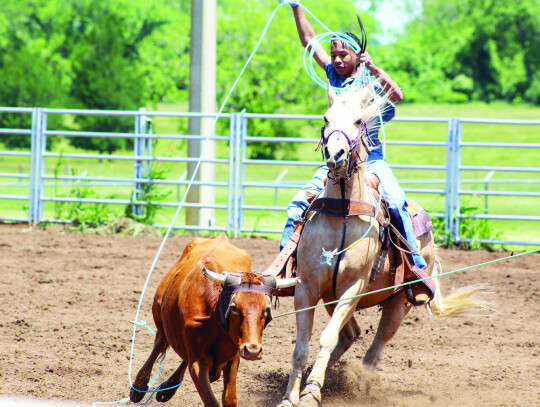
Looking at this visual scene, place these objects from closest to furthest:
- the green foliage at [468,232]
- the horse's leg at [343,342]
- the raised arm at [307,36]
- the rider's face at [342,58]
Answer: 1. the rider's face at [342,58]
2. the raised arm at [307,36]
3. the horse's leg at [343,342]
4. the green foliage at [468,232]

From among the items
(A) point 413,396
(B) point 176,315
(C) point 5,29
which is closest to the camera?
(B) point 176,315

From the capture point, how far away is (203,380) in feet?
13.2

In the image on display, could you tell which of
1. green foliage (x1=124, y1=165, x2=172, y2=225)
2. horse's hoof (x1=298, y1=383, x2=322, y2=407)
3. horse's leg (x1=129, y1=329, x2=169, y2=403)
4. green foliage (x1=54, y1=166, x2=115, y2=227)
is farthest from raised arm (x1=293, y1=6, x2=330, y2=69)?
green foliage (x1=54, y1=166, x2=115, y2=227)

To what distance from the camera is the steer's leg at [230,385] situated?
4.21 m

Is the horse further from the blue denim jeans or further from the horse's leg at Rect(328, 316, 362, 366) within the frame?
the horse's leg at Rect(328, 316, 362, 366)

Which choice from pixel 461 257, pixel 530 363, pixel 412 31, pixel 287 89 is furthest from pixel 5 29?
pixel 530 363

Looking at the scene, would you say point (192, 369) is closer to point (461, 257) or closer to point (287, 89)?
point (461, 257)

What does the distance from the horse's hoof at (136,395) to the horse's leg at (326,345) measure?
1.28m

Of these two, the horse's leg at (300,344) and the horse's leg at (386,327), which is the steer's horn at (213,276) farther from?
the horse's leg at (386,327)

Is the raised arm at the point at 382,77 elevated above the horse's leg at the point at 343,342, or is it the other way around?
the raised arm at the point at 382,77

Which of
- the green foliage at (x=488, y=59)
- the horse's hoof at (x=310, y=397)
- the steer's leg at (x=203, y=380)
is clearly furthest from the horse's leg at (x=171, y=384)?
the green foliage at (x=488, y=59)

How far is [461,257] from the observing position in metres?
9.68

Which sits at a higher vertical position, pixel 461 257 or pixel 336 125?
pixel 336 125

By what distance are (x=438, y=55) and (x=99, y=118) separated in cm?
3010
